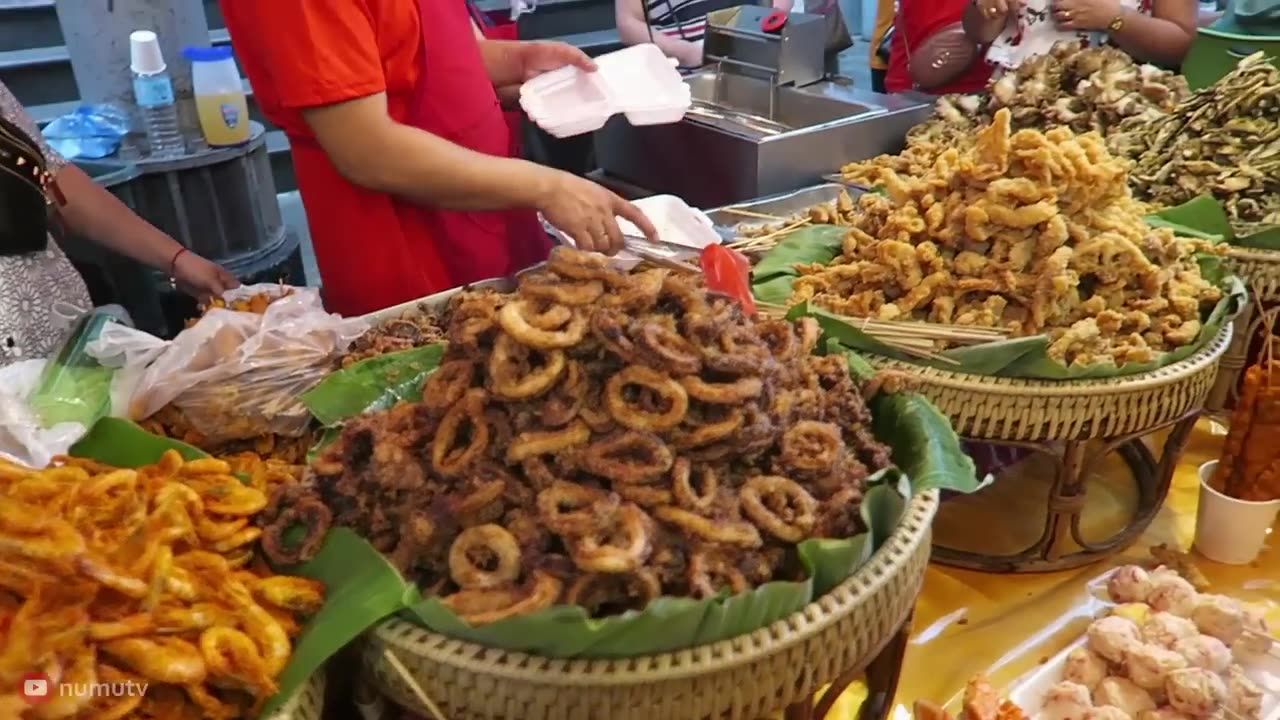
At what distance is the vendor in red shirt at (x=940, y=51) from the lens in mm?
3133

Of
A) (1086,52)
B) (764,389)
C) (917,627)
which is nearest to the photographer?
(764,389)

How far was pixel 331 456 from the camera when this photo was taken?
44.4 inches

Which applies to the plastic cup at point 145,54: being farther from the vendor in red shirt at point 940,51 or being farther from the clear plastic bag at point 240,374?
the vendor in red shirt at point 940,51

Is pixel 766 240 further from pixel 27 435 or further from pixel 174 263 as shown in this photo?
pixel 27 435

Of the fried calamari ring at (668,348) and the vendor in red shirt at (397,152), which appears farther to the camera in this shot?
the vendor in red shirt at (397,152)

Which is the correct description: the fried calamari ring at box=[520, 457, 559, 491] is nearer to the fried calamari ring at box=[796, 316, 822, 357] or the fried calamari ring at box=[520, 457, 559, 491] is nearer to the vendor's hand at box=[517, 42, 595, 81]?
the fried calamari ring at box=[796, 316, 822, 357]

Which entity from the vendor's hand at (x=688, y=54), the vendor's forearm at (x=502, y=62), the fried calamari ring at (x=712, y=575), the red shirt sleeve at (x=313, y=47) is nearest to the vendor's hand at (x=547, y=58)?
the vendor's forearm at (x=502, y=62)

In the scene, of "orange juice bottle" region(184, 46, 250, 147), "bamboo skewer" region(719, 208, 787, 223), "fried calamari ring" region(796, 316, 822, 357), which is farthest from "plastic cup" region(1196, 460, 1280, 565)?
"orange juice bottle" region(184, 46, 250, 147)

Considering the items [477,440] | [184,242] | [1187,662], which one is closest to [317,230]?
[477,440]

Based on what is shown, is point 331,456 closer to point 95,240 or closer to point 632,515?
point 632,515

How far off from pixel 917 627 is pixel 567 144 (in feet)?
8.31

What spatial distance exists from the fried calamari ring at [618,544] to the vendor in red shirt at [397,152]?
0.92 metres

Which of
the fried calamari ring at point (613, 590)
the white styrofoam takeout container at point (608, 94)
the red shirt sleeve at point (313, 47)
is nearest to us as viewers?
the fried calamari ring at point (613, 590)

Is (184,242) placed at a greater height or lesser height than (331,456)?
lesser
